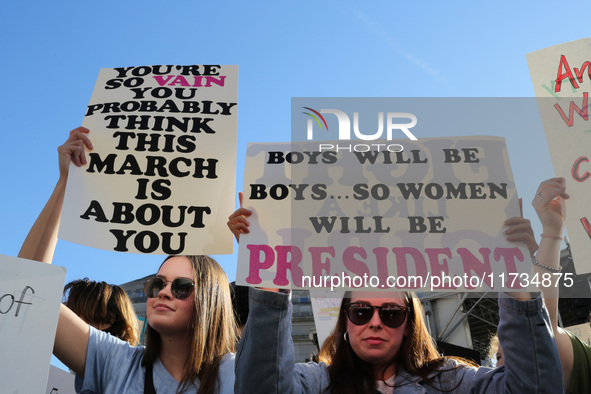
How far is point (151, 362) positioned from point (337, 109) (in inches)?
62.6

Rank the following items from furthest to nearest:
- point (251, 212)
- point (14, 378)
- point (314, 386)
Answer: point (251, 212) < point (314, 386) < point (14, 378)

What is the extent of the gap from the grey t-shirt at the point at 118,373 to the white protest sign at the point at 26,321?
350mm

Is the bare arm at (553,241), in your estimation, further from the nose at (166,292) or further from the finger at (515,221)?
the nose at (166,292)

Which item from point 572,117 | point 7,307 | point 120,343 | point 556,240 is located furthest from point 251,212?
point 572,117

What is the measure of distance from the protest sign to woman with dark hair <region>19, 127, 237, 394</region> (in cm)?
175

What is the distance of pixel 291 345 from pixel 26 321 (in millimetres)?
1033

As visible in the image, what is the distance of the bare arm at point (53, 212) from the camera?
9.14 ft

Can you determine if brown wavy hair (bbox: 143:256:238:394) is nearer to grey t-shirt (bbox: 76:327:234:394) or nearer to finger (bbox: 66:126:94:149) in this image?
grey t-shirt (bbox: 76:327:234:394)

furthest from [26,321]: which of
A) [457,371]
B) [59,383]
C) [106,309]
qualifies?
[457,371]

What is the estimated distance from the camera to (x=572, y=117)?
3104 mm

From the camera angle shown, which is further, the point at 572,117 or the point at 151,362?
the point at 572,117

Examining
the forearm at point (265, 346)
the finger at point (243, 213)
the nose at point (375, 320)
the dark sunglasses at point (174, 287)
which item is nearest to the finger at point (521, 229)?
the nose at point (375, 320)

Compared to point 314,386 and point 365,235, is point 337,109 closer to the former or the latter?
point 365,235

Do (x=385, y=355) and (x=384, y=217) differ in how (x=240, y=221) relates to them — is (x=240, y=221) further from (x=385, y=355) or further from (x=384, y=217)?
(x=385, y=355)
